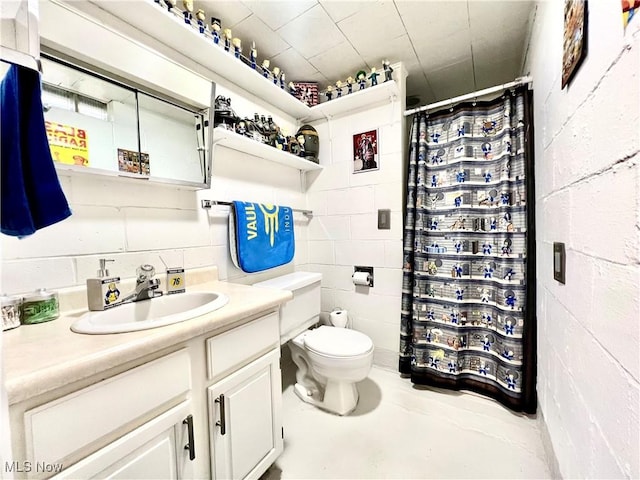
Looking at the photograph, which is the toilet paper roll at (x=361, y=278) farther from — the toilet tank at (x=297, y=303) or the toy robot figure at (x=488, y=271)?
the toy robot figure at (x=488, y=271)

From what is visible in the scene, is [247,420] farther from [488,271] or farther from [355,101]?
[355,101]

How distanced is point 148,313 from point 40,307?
313mm

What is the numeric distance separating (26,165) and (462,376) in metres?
2.25

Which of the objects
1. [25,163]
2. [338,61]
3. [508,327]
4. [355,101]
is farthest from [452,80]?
[25,163]

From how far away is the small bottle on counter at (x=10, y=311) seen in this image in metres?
0.77

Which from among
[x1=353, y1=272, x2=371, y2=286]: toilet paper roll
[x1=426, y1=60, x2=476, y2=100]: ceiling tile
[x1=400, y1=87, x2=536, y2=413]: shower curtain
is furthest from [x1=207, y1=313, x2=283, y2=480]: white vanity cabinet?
[x1=426, y1=60, x2=476, y2=100]: ceiling tile

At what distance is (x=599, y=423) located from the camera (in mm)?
629

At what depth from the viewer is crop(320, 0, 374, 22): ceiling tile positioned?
53.0 inches

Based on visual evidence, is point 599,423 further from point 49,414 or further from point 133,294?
point 133,294

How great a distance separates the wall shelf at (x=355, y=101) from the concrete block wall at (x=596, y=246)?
33.0 inches

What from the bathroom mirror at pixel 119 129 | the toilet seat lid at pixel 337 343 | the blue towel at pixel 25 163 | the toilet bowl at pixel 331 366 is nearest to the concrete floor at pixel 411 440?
the toilet bowl at pixel 331 366

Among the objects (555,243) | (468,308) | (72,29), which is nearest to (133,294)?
(72,29)

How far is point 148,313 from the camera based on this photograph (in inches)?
41.9

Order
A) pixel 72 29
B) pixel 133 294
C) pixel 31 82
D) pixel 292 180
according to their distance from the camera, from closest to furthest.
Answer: pixel 31 82, pixel 72 29, pixel 133 294, pixel 292 180
